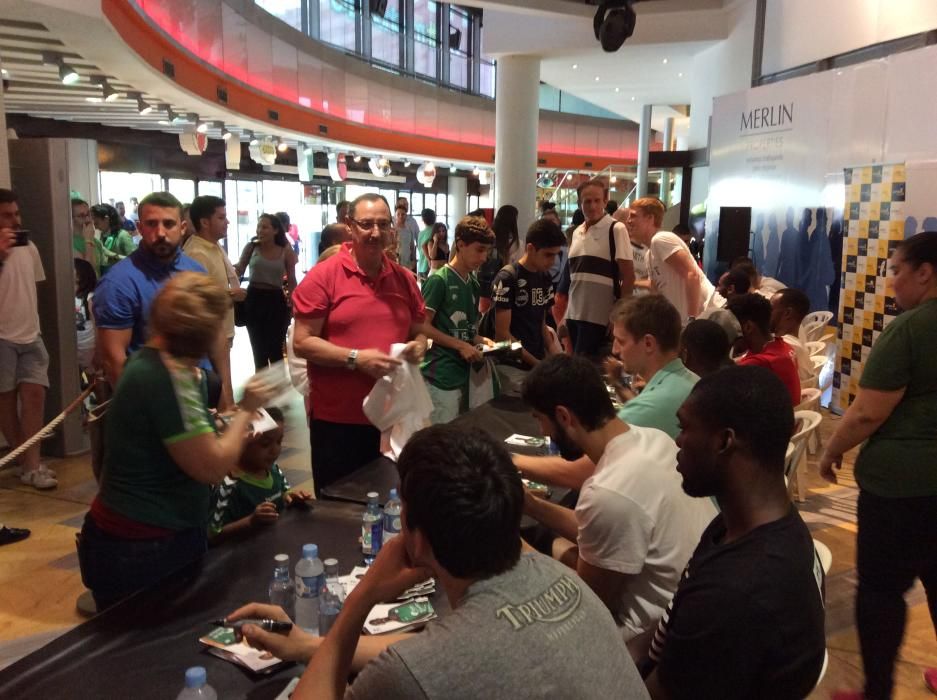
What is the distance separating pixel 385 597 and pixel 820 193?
669 centimetres

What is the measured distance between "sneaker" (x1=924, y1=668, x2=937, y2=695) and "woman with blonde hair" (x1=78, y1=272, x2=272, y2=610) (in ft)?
8.50

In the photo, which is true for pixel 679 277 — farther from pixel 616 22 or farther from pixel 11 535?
pixel 616 22

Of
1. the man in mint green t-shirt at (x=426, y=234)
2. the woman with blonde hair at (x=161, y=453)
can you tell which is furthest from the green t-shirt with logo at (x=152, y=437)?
the man in mint green t-shirt at (x=426, y=234)

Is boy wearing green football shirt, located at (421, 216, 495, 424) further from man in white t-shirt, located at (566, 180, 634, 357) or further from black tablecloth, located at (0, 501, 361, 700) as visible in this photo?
black tablecloth, located at (0, 501, 361, 700)

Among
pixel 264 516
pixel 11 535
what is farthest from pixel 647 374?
pixel 11 535

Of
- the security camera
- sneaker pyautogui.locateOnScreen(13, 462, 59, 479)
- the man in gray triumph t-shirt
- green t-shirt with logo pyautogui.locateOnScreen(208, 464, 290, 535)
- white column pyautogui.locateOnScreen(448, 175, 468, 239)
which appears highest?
the security camera

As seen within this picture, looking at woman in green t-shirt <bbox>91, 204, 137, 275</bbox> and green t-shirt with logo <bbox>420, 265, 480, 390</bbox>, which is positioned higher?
woman in green t-shirt <bbox>91, 204, 137, 275</bbox>

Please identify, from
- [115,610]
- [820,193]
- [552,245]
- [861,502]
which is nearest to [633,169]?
[820,193]

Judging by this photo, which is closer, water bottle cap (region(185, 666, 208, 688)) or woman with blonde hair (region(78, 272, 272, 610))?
water bottle cap (region(185, 666, 208, 688))

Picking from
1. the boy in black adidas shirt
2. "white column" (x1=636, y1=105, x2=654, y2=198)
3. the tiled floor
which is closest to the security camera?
"white column" (x1=636, y1=105, x2=654, y2=198)

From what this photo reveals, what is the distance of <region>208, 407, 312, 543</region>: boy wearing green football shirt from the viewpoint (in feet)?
7.82

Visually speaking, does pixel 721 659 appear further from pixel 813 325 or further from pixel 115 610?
pixel 813 325

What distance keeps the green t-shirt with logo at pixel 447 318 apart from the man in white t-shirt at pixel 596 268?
150 cm

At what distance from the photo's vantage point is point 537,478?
2475mm
